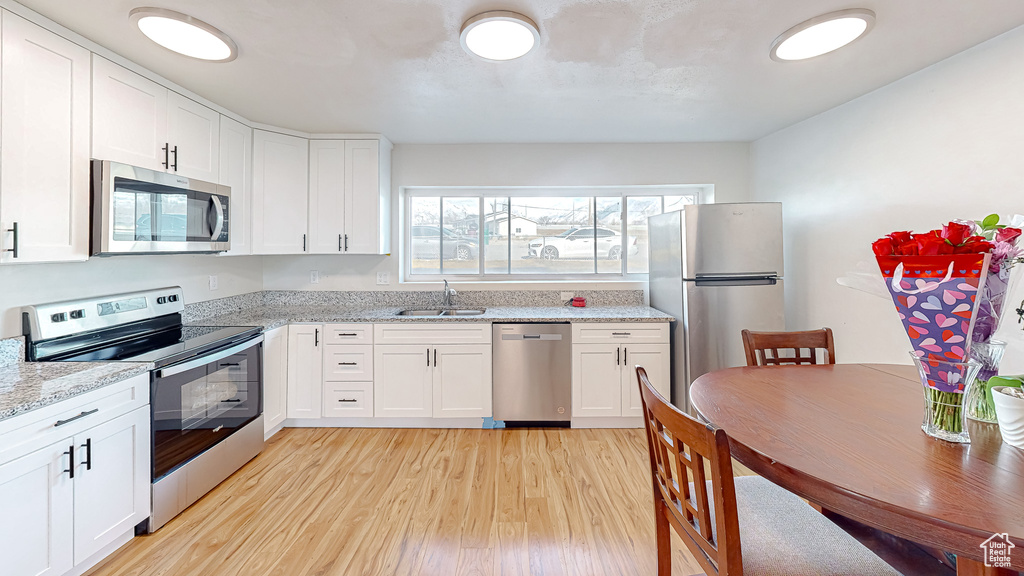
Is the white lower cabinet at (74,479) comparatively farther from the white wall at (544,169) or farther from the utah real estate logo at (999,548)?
the utah real estate logo at (999,548)

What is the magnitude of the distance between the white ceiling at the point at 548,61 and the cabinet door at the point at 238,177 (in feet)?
0.52

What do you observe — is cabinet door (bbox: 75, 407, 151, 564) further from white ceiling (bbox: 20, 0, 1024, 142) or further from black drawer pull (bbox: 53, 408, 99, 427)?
white ceiling (bbox: 20, 0, 1024, 142)

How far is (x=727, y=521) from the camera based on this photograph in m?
0.93

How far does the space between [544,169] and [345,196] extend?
1.70 metres

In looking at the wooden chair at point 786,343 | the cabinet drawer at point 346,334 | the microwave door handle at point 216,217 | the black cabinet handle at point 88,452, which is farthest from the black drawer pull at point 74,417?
the wooden chair at point 786,343

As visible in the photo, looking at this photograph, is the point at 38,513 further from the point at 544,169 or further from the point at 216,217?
the point at 544,169

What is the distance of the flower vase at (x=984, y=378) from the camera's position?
1093 mm

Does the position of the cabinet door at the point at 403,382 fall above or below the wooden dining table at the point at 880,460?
below

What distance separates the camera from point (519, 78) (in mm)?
A: 2348

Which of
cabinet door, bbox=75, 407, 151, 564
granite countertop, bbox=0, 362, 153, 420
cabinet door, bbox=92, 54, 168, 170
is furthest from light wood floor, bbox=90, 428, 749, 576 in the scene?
cabinet door, bbox=92, 54, 168, 170

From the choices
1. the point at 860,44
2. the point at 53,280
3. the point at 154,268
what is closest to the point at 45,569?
the point at 53,280

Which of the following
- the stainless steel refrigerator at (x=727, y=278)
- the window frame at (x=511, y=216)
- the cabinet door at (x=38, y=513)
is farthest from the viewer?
the window frame at (x=511, y=216)

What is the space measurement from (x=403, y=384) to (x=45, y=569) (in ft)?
6.31

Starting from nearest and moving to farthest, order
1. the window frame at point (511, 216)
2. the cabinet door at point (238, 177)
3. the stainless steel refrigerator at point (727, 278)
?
the cabinet door at point (238, 177)
the stainless steel refrigerator at point (727, 278)
the window frame at point (511, 216)
